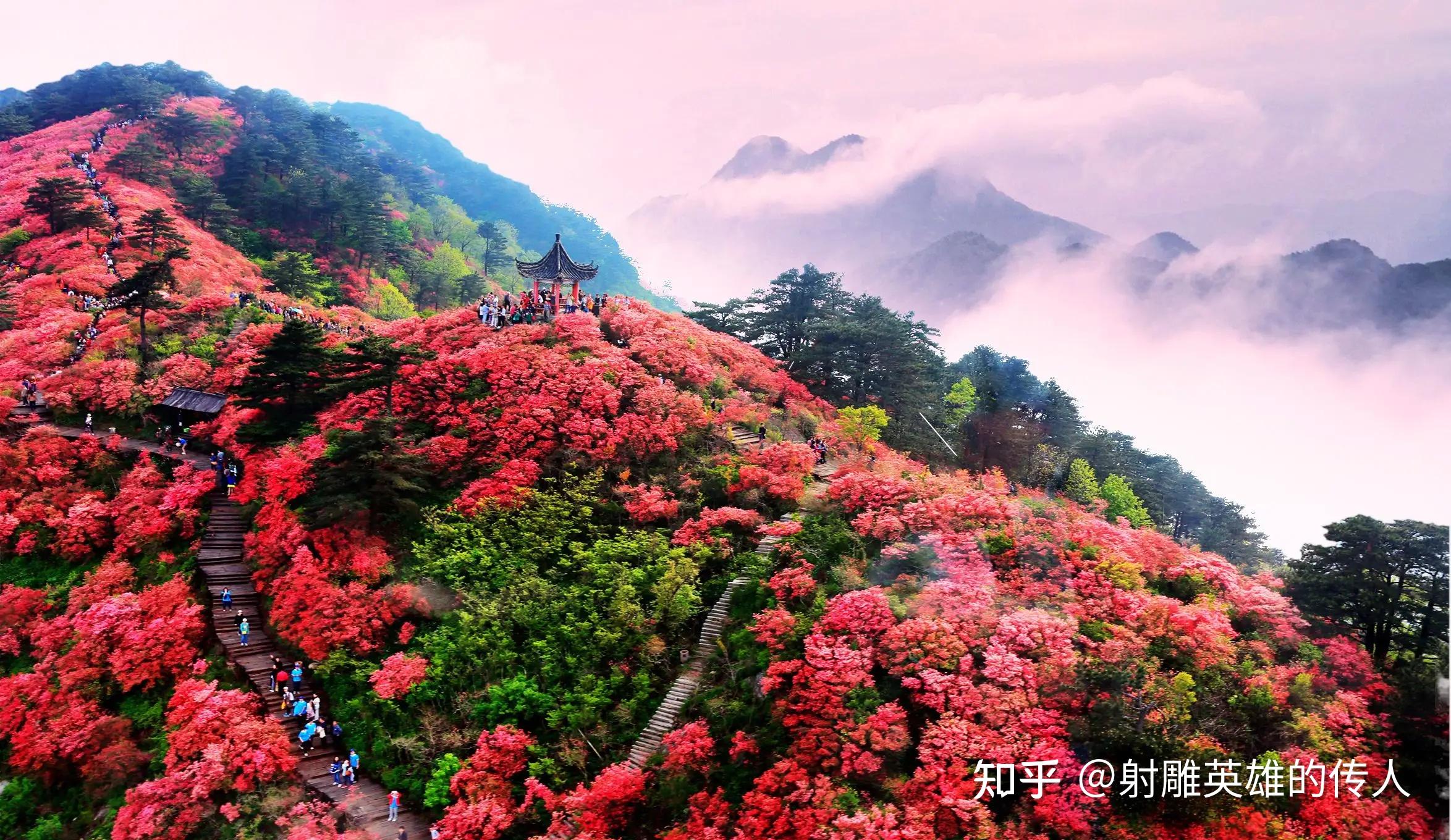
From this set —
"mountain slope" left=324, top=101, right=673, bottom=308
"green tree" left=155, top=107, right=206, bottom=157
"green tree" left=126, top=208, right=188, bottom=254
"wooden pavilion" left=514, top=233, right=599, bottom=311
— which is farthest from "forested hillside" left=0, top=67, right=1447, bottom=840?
"mountain slope" left=324, top=101, right=673, bottom=308

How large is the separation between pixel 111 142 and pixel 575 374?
56.6 meters

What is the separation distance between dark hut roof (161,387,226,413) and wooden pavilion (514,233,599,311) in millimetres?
13448

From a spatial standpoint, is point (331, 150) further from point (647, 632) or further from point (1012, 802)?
point (1012, 802)

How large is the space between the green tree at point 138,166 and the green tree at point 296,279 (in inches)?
613

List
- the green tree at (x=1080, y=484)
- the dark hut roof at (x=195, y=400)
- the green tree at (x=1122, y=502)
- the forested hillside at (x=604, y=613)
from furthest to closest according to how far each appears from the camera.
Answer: the green tree at (x=1080, y=484), the green tree at (x=1122, y=502), the dark hut roof at (x=195, y=400), the forested hillside at (x=604, y=613)

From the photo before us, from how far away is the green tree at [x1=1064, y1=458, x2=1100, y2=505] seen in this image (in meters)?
29.1

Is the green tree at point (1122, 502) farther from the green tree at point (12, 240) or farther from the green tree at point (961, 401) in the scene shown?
Answer: the green tree at point (12, 240)

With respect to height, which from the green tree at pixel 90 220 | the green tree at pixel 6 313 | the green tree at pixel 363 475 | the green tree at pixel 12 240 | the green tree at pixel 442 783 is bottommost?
the green tree at pixel 442 783

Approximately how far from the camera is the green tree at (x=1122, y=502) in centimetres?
2895

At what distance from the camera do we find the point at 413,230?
68250 mm

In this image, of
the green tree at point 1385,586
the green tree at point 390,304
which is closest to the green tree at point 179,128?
the green tree at point 390,304

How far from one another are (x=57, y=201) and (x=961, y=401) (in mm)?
54796

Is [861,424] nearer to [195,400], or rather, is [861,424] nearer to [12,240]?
[195,400]

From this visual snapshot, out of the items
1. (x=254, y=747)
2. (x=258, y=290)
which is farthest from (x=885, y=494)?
(x=258, y=290)
